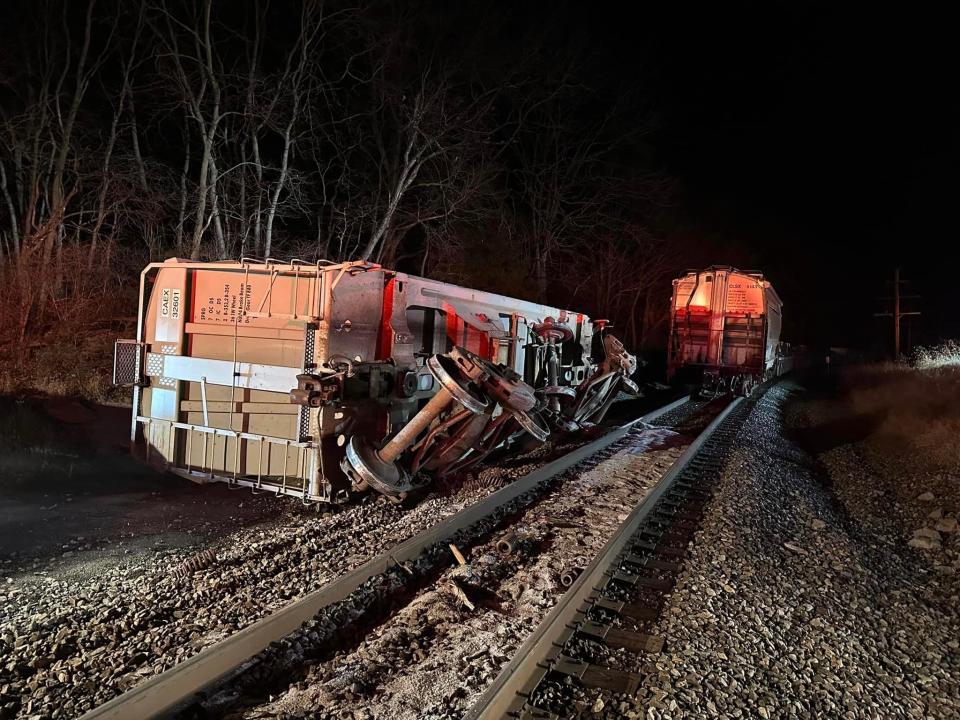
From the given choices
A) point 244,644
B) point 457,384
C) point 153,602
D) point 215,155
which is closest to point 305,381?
point 457,384

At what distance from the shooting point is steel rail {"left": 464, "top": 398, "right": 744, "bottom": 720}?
125 inches

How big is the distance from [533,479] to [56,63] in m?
16.8

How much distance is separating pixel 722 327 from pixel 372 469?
16.5 metres

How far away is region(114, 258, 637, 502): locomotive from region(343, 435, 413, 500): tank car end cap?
14 mm

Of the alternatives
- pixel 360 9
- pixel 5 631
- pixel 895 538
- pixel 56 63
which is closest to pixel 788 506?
pixel 895 538

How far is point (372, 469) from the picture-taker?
6223mm

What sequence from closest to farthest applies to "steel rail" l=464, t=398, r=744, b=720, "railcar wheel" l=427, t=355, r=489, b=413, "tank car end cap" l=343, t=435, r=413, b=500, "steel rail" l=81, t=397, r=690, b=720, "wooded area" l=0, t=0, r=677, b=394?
"steel rail" l=81, t=397, r=690, b=720, "steel rail" l=464, t=398, r=744, b=720, "railcar wheel" l=427, t=355, r=489, b=413, "tank car end cap" l=343, t=435, r=413, b=500, "wooded area" l=0, t=0, r=677, b=394

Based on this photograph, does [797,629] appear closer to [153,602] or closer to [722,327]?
[153,602]

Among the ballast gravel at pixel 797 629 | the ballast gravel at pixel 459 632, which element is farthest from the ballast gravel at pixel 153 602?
the ballast gravel at pixel 797 629

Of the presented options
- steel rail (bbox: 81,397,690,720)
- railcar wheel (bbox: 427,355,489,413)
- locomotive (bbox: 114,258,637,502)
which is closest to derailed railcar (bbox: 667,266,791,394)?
locomotive (bbox: 114,258,637,502)

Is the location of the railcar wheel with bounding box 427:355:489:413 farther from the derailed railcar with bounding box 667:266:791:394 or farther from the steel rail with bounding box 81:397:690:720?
the derailed railcar with bounding box 667:266:791:394

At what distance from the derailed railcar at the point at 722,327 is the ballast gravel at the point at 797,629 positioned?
13182 mm

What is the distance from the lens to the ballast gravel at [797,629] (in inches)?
137

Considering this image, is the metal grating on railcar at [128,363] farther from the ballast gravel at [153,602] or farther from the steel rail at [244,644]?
the steel rail at [244,644]
